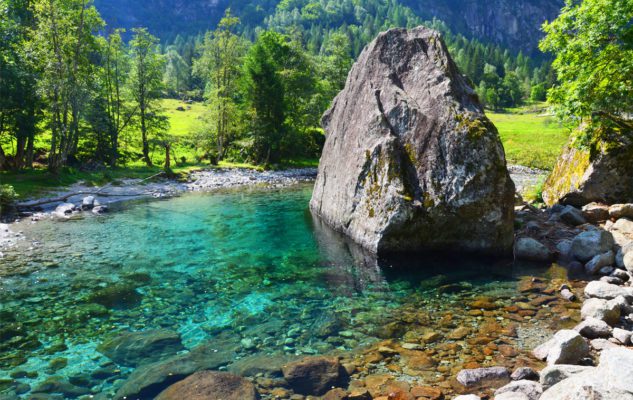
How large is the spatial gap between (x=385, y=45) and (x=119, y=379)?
60.8ft

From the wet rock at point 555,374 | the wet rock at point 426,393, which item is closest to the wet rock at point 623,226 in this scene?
the wet rock at point 555,374

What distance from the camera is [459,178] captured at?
50.3 feet

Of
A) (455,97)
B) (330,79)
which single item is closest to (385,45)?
(455,97)

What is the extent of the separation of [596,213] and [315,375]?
1672cm

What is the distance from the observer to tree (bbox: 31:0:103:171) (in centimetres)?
3406

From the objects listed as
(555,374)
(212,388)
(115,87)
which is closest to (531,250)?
(555,374)

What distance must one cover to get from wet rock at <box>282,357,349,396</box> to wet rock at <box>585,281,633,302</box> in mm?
7988

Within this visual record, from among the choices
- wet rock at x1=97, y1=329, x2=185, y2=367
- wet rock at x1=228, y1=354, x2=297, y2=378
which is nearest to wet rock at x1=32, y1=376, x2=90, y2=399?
wet rock at x1=97, y1=329, x2=185, y2=367

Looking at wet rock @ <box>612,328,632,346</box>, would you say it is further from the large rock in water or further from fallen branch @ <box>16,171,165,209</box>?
fallen branch @ <box>16,171,165,209</box>

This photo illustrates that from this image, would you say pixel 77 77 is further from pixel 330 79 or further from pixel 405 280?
pixel 330 79

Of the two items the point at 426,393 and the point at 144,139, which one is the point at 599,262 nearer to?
the point at 426,393

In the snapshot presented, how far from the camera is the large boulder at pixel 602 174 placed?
18.4 m

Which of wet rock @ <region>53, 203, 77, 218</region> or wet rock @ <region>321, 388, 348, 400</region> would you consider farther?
wet rock @ <region>53, 203, 77, 218</region>

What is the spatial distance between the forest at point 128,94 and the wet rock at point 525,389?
130 ft
